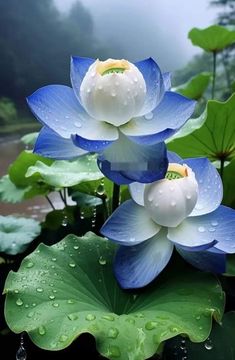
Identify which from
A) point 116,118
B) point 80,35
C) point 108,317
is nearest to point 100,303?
point 108,317

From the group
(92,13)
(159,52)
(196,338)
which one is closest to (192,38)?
(159,52)

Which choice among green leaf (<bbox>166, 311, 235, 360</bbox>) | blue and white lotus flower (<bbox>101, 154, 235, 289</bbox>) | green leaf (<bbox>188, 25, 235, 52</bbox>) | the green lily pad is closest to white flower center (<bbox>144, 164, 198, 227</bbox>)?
blue and white lotus flower (<bbox>101, 154, 235, 289</bbox>)

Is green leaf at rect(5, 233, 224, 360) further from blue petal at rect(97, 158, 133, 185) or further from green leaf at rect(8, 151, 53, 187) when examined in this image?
green leaf at rect(8, 151, 53, 187)

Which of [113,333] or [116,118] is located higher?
[116,118]

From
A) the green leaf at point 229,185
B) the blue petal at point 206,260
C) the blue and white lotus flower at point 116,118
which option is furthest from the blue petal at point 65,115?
the green leaf at point 229,185

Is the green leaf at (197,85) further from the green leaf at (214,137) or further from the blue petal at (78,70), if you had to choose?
the blue petal at (78,70)

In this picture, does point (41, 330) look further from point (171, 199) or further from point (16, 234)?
point (16, 234)
